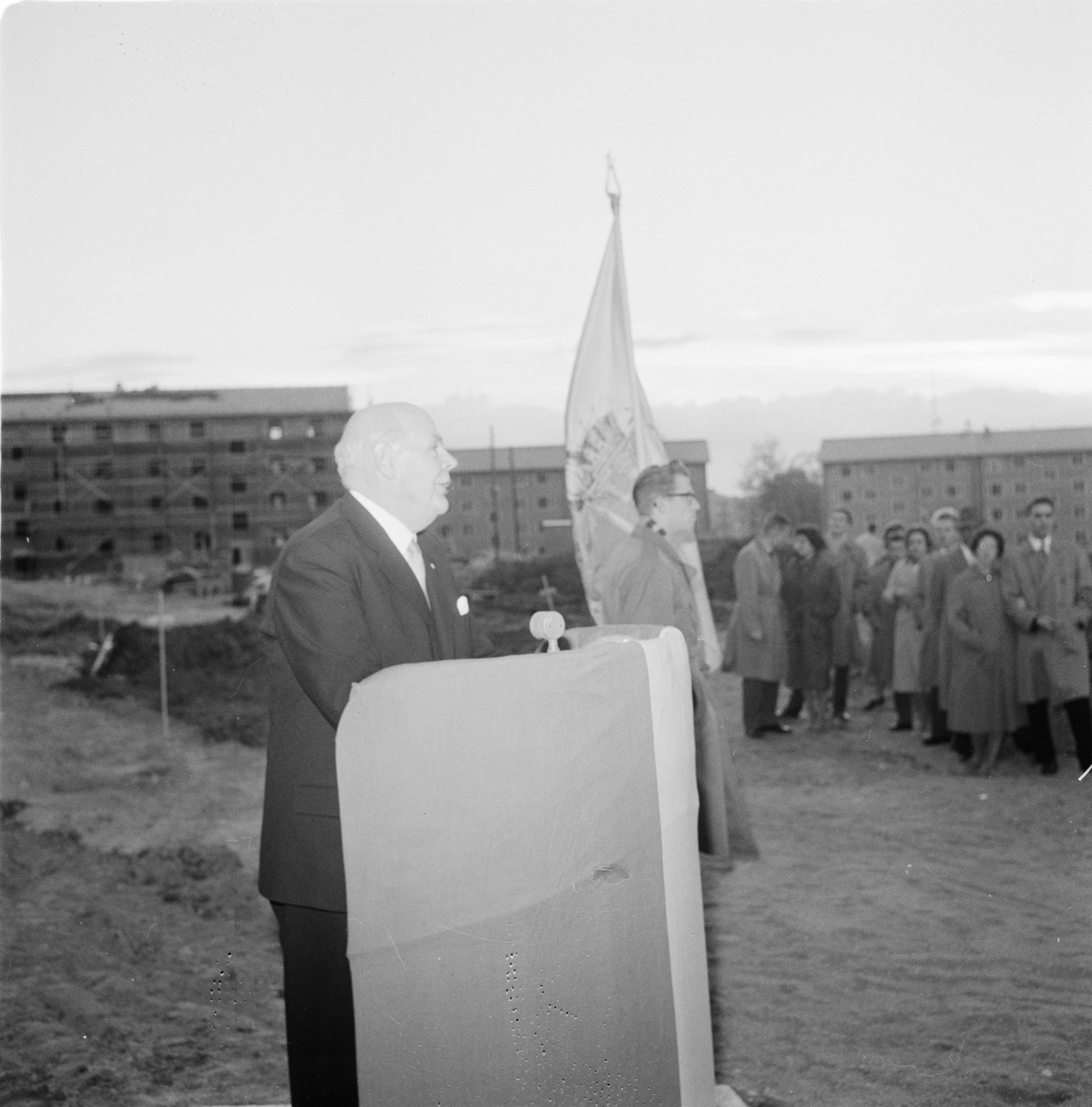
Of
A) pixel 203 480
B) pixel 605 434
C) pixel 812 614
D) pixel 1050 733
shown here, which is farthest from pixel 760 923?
pixel 203 480

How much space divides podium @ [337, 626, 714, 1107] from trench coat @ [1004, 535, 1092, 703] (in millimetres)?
4864

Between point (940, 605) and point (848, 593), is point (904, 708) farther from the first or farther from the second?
point (940, 605)

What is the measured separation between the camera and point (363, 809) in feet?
5.14

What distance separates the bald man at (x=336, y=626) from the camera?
1746 mm

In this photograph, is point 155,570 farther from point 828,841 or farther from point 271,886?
point 271,886

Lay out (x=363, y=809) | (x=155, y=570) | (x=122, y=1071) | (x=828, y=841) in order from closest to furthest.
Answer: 1. (x=363, y=809)
2. (x=122, y=1071)
3. (x=828, y=841)
4. (x=155, y=570)

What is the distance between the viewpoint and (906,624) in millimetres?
7355

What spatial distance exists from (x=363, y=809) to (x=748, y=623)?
19.6ft

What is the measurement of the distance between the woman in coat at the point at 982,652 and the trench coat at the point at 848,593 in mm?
1099

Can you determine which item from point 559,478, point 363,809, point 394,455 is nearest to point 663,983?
point 363,809

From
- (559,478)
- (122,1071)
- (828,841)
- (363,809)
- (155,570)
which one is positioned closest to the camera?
(363,809)

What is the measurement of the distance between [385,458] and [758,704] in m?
5.99

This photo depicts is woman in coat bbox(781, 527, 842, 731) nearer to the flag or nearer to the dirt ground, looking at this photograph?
the dirt ground

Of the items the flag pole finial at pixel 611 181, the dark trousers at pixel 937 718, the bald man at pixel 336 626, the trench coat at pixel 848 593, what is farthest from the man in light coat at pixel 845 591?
the bald man at pixel 336 626
